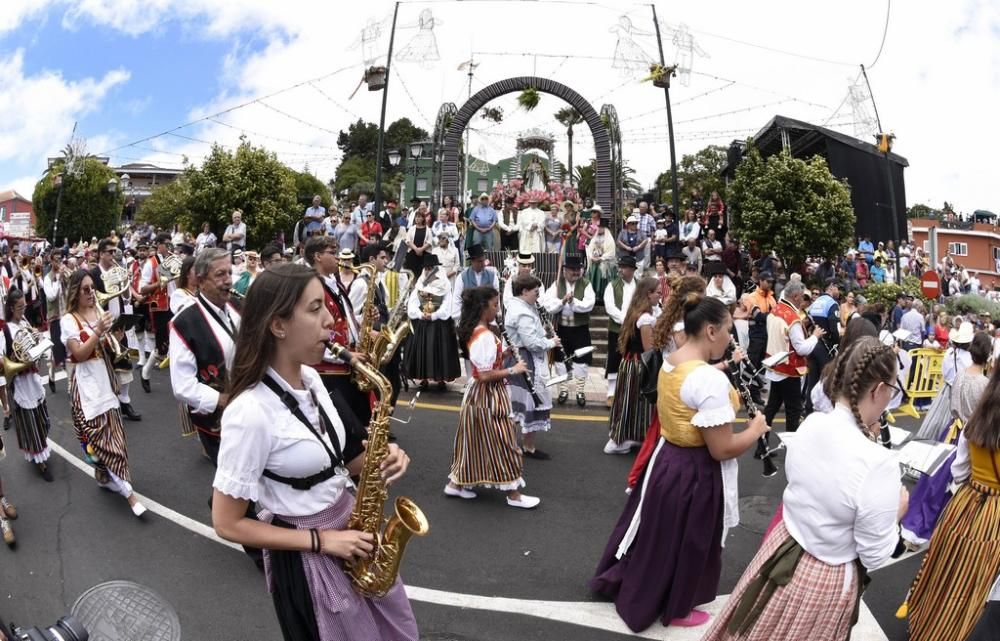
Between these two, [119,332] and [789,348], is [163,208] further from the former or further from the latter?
[789,348]

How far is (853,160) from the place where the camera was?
2694 cm

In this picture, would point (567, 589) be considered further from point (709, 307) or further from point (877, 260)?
point (877, 260)

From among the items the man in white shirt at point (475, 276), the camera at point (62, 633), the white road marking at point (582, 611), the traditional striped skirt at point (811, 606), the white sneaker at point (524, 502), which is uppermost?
the man in white shirt at point (475, 276)

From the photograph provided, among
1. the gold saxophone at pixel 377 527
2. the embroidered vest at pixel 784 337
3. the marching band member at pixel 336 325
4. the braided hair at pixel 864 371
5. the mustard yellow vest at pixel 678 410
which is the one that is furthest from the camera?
the embroidered vest at pixel 784 337

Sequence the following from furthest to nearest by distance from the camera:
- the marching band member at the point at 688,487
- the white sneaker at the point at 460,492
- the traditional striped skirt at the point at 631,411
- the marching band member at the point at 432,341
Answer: the marching band member at the point at 432,341 → the traditional striped skirt at the point at 631,411 → the white sneaker at the point at 460,492 → the marching band member at the point at 688,487

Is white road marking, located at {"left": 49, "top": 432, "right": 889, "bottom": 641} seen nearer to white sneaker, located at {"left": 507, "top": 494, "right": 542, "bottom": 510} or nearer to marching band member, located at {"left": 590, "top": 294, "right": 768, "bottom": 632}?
marching band member, located at {"left": 590, "top": 294, "right": 768, "bottom": 632}

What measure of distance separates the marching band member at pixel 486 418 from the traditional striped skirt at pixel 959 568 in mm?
3062

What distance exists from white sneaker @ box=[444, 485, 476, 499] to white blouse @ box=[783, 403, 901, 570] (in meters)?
3.62

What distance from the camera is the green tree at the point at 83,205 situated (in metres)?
34.7

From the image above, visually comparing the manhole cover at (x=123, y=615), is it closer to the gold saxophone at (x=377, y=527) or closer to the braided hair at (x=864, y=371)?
the gold saxophone at (x=377, y=527)

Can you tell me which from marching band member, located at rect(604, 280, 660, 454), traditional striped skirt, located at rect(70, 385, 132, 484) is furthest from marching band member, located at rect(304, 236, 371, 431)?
marching band member, located at rect(604, 280, 660, 454)

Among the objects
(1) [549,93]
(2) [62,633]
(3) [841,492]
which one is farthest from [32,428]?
(1) [549,93]

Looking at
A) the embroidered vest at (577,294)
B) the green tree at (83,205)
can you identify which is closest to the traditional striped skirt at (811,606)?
the embroidered vest at (577,294)

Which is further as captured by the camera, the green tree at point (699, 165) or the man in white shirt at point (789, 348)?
the green tree at point (699, 165)
